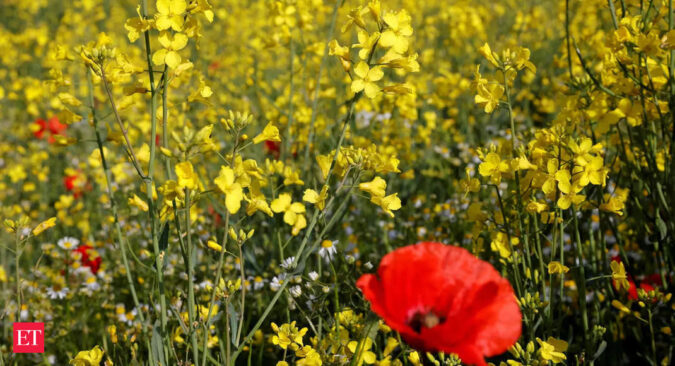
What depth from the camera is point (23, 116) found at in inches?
213

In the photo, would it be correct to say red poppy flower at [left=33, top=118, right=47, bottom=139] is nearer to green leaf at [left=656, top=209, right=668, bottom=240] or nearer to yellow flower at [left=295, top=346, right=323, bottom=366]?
yellow flower at [left=295, top=346, right=323, bottom=366]

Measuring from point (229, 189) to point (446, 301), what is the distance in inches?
17.6

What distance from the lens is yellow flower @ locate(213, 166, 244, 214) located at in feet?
3.47

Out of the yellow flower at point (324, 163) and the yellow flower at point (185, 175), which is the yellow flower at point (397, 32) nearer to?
the yellow flower at point (324, 163)

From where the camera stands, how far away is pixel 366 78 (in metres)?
Answer: 1.41

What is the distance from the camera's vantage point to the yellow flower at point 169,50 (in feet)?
4.13

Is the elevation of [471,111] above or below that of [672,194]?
above

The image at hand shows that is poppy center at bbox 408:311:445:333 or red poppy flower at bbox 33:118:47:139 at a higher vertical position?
red poppy flower at bbox 33:118:47:139

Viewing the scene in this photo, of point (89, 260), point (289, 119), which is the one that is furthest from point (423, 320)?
point (89, 260)

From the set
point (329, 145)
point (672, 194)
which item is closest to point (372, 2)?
point (672, 194)

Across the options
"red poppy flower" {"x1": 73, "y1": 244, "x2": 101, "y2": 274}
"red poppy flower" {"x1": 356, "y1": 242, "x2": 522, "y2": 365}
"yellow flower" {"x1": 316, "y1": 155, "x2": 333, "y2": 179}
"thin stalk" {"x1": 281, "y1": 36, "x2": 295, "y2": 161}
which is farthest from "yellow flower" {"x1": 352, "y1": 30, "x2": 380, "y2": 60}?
"red poppy flower" {"x1": 73, "y1": 244, "x2": 101, "y2": 274}

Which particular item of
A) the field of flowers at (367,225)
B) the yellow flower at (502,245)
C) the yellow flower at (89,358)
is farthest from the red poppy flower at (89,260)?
the yellow flower at (502,245)

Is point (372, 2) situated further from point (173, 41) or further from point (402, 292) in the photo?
point (402, 292)

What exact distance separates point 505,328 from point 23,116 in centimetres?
562
